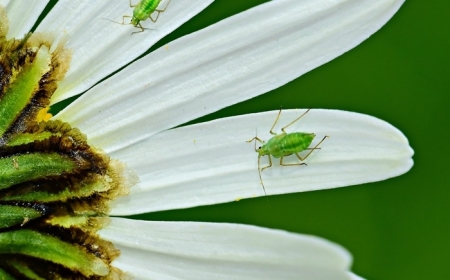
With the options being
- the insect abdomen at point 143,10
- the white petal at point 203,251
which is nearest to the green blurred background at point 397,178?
the white petal at point 203,251

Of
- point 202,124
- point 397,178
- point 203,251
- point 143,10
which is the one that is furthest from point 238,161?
point 397,178

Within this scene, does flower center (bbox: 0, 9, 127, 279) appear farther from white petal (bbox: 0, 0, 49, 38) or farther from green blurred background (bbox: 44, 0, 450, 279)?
green blurred background (bbox: 44, 0, 450, 279)

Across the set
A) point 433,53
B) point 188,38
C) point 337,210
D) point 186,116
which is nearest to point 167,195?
point 186,116

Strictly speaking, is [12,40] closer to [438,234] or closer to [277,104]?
[277,104]

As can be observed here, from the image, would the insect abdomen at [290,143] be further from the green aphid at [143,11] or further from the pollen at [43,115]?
the pollen at [43,115]

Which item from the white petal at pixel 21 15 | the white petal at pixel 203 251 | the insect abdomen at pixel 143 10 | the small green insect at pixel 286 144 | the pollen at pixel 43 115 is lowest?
the white petal at pixel 203 251

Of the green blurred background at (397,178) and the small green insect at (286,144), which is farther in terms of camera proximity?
the green blurred background at (397,178)

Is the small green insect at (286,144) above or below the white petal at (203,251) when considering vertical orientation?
above
